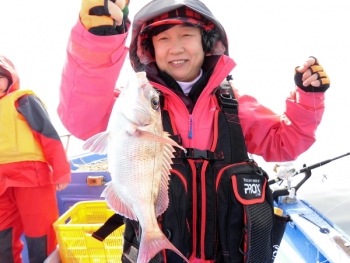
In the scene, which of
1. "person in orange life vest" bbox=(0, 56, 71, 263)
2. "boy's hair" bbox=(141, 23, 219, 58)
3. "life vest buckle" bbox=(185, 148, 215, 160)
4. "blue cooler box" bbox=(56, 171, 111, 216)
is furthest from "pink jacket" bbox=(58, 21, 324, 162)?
"blue cooler box" bbox=(56, 171, 111, 216)

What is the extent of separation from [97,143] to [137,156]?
0.70 ft

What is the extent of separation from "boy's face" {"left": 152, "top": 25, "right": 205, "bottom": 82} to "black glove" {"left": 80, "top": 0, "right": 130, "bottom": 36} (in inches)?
20.2

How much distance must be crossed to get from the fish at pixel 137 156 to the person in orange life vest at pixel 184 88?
219mm

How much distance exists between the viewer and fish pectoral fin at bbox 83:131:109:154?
1.61 meters

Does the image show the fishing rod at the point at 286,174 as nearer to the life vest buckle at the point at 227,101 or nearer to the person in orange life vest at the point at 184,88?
the person in orange life vest at the point at 184,88

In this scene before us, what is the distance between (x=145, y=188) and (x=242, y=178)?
651mm

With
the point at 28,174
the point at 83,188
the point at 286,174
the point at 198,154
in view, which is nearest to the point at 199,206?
the point at 198,154

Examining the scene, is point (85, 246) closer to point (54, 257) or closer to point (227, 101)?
point (54, 257)

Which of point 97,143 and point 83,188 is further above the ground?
point 97,143

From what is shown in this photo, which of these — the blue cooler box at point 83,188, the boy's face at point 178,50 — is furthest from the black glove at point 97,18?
the blue cooler box at point 83,188

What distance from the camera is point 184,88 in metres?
2.28

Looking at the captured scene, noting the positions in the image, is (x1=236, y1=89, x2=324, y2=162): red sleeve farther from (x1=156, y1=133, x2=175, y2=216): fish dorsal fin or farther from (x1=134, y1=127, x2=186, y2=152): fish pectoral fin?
(x1=134, y1=127, x2=186, y2=152): fish pectoral fin

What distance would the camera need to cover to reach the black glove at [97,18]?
4.93 feet

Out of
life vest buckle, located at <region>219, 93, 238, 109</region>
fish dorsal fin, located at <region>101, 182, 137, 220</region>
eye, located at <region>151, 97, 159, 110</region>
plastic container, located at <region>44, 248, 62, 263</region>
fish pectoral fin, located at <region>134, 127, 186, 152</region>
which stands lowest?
plastic container, located at <region>44, 248, 62, 263</region>
